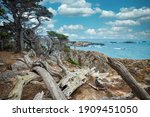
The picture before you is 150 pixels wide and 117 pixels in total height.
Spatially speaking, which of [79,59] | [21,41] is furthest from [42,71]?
[21,41]

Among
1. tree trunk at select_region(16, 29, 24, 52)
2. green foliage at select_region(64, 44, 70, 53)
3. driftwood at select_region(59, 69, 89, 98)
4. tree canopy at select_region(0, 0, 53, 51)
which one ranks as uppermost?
tree canopy at select_region(0, 0, 53, 51)

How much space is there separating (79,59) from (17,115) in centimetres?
460

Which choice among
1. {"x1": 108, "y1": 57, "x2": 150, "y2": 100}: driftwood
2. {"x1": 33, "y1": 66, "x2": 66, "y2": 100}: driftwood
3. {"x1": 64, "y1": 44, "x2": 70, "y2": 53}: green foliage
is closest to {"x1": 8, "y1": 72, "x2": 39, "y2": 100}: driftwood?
{"x1": 33, "y1": 66, "x2": 66, "y2": 100}: driftwood

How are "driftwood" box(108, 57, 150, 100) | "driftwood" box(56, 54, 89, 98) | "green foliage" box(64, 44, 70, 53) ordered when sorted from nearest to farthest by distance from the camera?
"driftwood" box(108, 57, 150, 100)
"driftwood" box(56, 54, 89, 98)
"green foliage" box(64, 44, 70, 53)

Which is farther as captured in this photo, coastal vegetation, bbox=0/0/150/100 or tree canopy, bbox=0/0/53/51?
tree canopy, bbox=0/0/53/51

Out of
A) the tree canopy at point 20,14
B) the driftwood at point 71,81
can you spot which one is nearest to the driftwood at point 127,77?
the driftwood at point 71,81

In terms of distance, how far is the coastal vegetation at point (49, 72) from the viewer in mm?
3236

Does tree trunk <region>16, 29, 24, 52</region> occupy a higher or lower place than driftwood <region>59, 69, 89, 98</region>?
higher

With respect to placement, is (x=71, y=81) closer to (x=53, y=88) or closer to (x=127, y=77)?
(x=53, y=88)

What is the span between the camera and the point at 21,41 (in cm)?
808

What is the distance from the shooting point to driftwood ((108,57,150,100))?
2.66 metres

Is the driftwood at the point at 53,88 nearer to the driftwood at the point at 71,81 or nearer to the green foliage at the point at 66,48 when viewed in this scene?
the driftwood at the point at 71,81

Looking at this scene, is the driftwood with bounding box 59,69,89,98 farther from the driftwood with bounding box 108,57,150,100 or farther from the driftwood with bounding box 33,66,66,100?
the driftwood with bounding box 108,57,150,100

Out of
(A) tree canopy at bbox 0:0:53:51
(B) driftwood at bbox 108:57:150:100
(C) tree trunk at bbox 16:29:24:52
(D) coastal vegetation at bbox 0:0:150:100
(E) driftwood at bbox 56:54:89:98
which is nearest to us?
(B) driftwood at bbox 108:57:150:100
